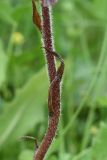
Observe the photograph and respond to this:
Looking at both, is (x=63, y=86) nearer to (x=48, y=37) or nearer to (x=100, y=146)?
(x=100, y=146)

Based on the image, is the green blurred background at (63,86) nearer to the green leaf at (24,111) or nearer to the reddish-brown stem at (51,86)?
the green leaf at (24,111)

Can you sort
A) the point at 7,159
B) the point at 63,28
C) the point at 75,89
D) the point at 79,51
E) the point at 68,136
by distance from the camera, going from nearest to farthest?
the point at 7,159
the point at 68,136
the point at 75,89
the point at 79,51
the point at 63,28

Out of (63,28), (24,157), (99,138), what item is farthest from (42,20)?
(63,28)

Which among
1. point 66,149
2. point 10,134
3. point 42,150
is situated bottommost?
point 66,149

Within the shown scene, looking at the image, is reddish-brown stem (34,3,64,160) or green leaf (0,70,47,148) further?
green leaf (0,70,47,148)

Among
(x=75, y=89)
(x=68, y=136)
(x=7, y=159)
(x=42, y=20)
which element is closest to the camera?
(x=42, y=20)

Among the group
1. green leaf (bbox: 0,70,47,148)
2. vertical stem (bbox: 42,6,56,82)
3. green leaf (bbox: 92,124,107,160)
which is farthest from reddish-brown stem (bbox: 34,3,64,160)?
green leaf (bbox: 0,70,47,148)

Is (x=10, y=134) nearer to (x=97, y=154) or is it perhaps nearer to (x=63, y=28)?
(x=97, y=154)

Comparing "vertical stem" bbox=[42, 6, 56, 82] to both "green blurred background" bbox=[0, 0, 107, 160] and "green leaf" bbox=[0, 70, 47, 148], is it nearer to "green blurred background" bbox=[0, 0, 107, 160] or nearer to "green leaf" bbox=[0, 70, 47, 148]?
"green blurred background" bbox=[0, 0, 107, 160]
